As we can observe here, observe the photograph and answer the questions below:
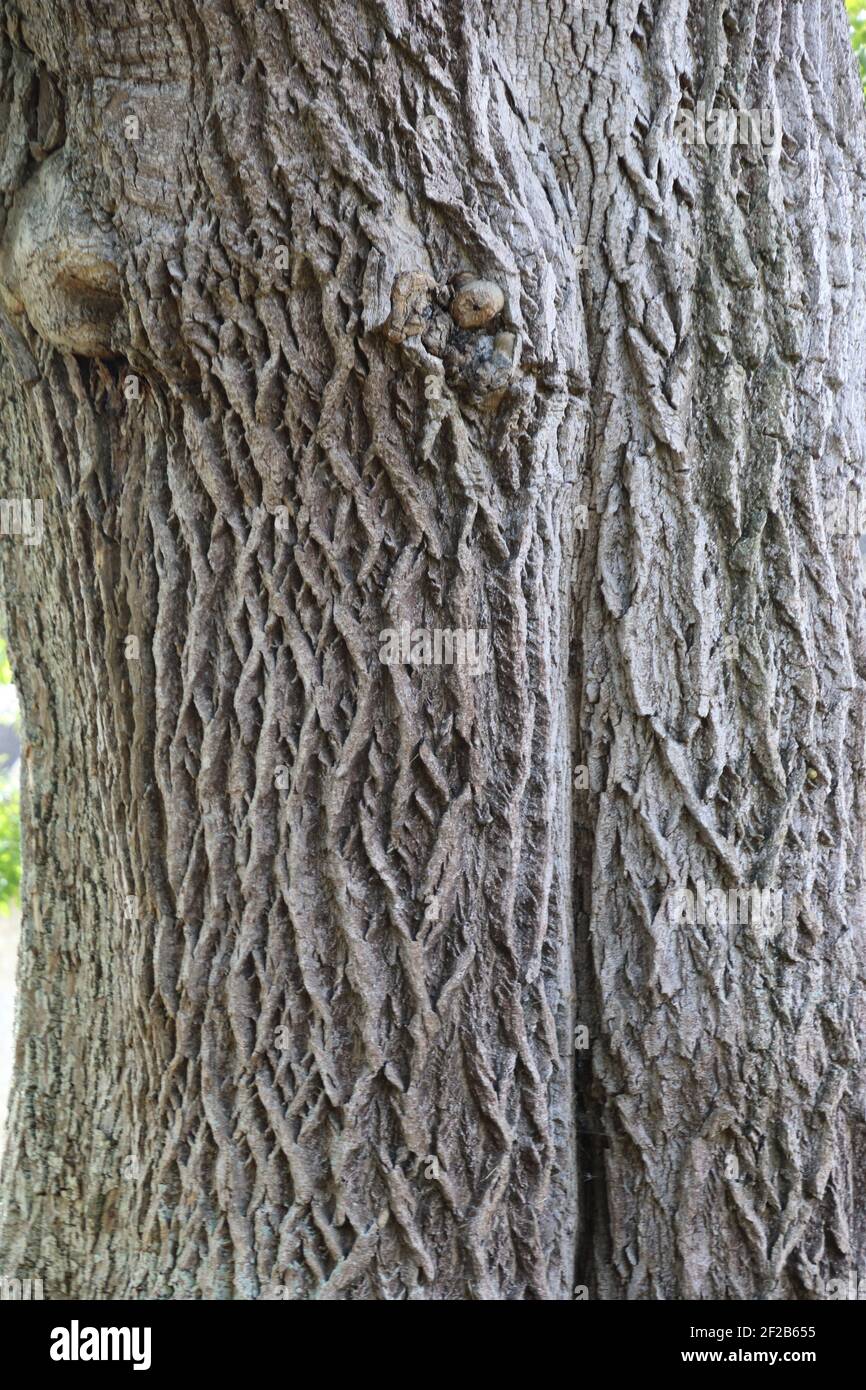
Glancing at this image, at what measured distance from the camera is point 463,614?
2.27 meters

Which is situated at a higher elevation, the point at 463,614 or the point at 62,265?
the point at 62,265

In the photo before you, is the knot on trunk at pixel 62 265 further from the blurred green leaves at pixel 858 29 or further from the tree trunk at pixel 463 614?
the blurred green leaves at pixel 858 29

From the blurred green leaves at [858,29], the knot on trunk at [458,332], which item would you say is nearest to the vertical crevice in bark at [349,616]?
the knot on trunk at [458,332]

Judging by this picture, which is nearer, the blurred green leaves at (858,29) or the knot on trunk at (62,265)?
the knot on trunk at (62,265)

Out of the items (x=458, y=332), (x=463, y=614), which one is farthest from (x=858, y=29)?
(x=463, y=614)

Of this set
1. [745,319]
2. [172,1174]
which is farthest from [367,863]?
[745,319]

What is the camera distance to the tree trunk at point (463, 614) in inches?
87.6

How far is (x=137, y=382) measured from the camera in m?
2.37

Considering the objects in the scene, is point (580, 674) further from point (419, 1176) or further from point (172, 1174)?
point (172, 1174)

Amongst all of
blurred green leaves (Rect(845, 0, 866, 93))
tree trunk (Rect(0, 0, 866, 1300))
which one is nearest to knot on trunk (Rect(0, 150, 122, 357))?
tree trunk (Rect(0, 0, 866, 1300))

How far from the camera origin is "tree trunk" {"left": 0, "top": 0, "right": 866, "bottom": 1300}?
7.30 feet

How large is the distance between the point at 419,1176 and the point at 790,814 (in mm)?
960

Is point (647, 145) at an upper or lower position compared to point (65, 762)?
upper

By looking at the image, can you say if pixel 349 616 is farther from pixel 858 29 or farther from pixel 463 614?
→ pixel 858 29
